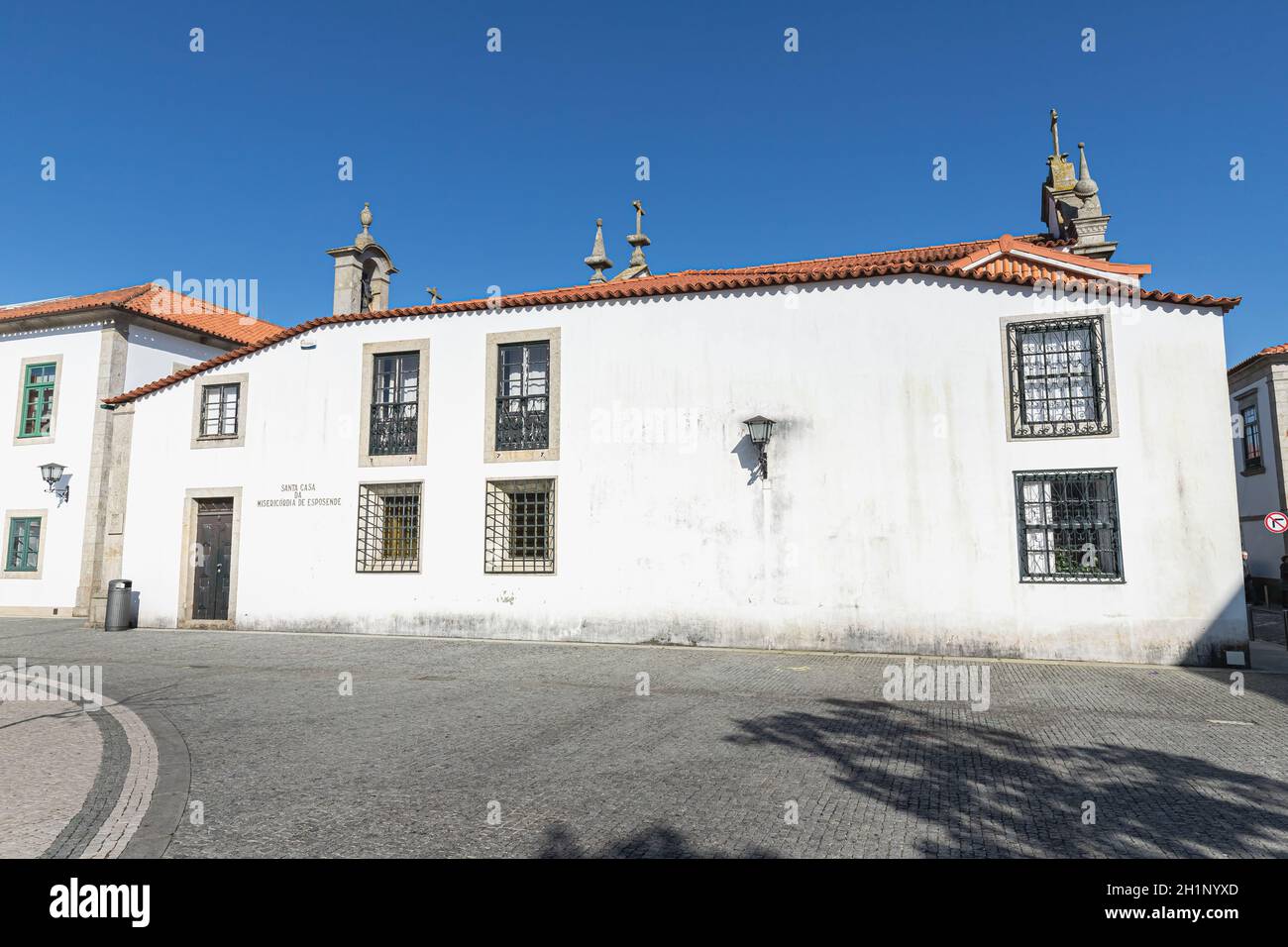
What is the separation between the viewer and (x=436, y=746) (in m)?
Result: 6.04

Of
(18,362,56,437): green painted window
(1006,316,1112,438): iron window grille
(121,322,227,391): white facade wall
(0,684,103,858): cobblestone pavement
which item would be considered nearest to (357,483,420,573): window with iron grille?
(0,684,103,858): cobblestone pavement

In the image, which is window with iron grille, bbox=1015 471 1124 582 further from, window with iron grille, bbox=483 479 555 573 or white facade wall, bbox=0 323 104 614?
white facade wall, bbox=0 323 104 614

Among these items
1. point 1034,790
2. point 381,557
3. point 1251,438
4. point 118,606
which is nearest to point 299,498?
point 381,557

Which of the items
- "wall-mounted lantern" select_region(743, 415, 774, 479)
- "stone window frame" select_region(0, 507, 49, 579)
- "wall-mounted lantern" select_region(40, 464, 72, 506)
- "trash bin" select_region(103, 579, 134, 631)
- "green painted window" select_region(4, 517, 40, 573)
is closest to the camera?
"wall-mounted lantern" select_region(743, 415, 774, 479)

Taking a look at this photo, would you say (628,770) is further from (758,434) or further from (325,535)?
(325,535)

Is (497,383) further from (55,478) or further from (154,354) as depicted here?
(55,478)

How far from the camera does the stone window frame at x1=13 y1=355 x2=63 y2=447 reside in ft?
63.2

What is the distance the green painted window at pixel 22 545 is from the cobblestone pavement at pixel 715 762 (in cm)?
1166

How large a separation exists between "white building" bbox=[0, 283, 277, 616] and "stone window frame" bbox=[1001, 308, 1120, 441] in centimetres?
1916

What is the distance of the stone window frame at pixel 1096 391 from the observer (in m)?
11.4

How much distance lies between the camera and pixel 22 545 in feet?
62.4

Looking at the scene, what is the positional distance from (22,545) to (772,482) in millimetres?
18627

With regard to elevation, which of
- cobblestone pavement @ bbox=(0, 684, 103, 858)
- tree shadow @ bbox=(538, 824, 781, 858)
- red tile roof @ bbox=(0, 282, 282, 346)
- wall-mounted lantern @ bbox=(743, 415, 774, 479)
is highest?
red tile roof @ bbox=(0, 282, 282, 346)

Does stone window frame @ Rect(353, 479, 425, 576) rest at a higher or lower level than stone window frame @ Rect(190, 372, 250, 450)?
lower
